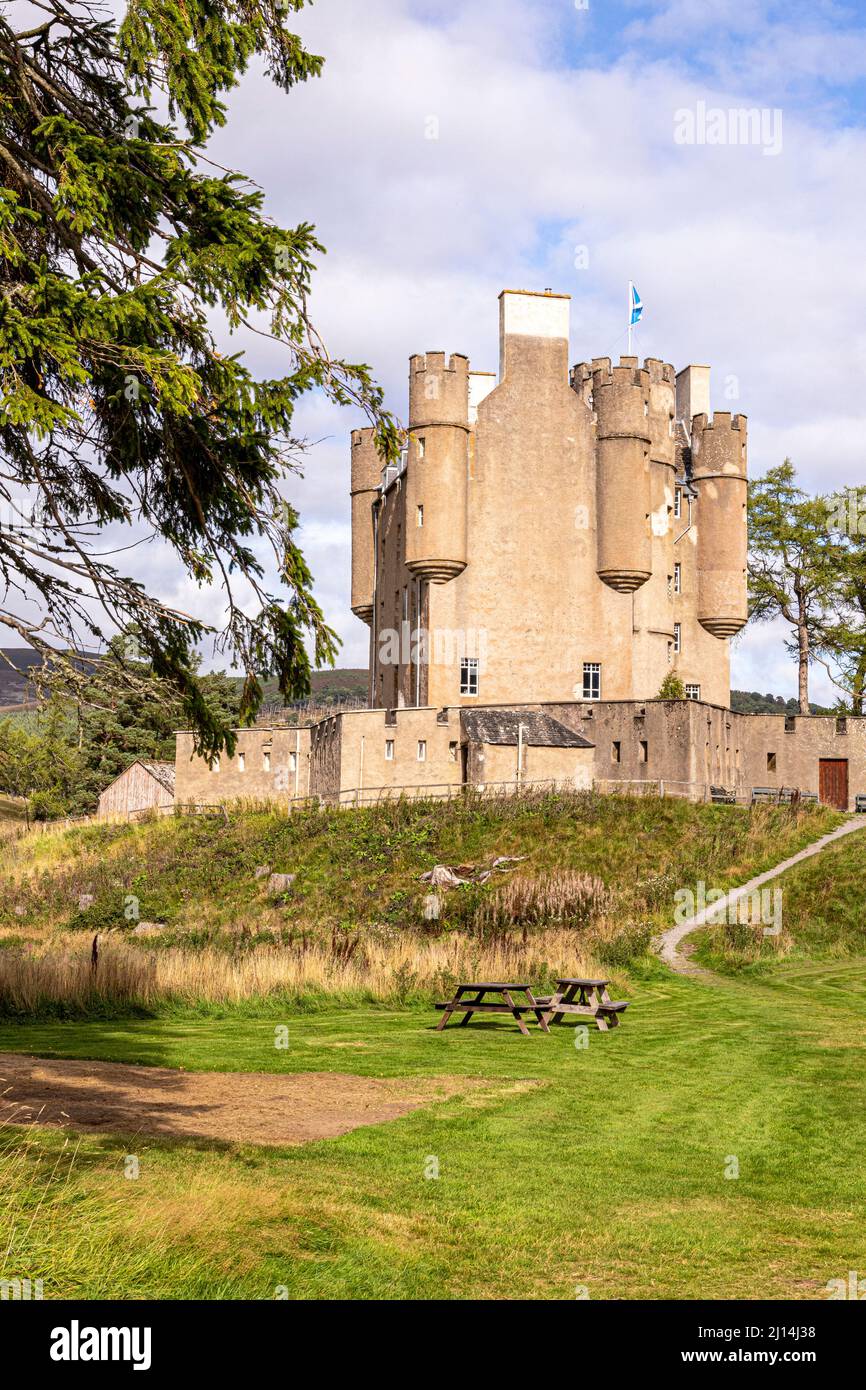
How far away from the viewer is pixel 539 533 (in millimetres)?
56406

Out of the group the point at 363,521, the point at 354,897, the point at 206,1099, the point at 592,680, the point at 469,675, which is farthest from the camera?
Answer: the point at 363,521

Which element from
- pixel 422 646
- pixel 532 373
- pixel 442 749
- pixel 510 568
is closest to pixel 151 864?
pixel 442 749

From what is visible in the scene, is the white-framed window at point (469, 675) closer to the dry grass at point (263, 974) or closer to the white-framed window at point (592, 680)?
the white-framed window at point (592, 680)

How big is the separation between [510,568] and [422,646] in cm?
503

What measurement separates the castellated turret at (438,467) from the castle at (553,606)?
0.29ft

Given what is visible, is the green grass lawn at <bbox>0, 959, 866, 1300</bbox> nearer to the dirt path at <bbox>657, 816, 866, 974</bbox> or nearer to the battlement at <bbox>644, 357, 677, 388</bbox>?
the dirt path at <bbox>657, 816, 866, 974</bbox>

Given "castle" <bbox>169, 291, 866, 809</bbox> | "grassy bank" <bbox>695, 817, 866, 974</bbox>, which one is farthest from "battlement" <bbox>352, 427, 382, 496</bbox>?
"grassy bank" <bbox>695, 817, 866, 974</bbox>

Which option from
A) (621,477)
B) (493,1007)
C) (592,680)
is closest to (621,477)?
(621,477)

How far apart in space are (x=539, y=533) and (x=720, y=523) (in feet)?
32.1

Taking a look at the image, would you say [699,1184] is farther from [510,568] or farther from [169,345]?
[510,568]

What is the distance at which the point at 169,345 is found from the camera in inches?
444

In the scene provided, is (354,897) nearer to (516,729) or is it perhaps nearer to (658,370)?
(516,729)

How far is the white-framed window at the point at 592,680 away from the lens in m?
56.5

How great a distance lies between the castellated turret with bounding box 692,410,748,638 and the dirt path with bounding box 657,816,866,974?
651 inches
